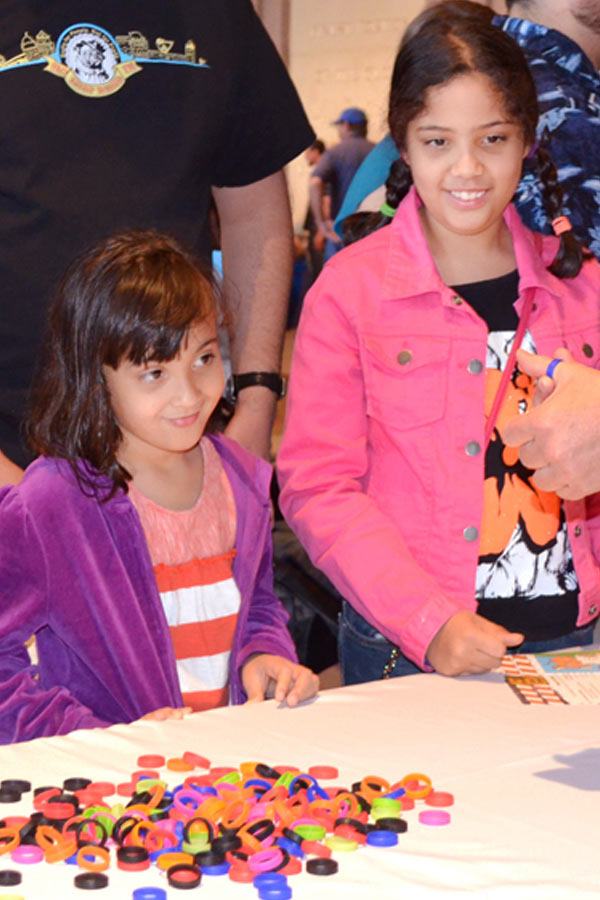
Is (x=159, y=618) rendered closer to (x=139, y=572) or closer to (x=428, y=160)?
(x=139, y=572)

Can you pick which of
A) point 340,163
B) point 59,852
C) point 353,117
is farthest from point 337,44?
point 59,852

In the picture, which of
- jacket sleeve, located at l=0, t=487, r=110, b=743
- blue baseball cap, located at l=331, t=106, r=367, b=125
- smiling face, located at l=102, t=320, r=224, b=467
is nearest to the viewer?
jacket sleeve, located at l=0, t=487, r=110, b=743

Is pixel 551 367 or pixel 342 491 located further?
pixel 342 491

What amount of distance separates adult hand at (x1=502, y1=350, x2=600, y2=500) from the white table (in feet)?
1.03

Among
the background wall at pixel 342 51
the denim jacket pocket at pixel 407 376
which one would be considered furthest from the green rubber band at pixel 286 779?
the background wall at pixel 342 51

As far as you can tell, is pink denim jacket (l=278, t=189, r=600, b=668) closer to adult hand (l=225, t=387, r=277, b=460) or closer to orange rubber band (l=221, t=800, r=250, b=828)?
adult hand (l=225, t=387, r=277, b=460)

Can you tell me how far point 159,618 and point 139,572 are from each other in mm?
72

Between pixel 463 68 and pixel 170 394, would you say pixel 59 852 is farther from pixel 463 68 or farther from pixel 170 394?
pixel 463 68

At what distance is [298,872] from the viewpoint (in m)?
1.16

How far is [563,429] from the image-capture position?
4.87 feet

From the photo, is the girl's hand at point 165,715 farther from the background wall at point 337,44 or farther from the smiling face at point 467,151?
the background wall at point 337,44

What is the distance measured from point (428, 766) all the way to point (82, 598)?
58 cm

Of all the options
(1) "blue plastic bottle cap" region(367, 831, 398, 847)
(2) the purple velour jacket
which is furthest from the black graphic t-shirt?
(1) "blue plastic bottle cap" region(367, 831, 398, 847)

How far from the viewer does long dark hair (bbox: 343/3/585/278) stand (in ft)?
6.62
